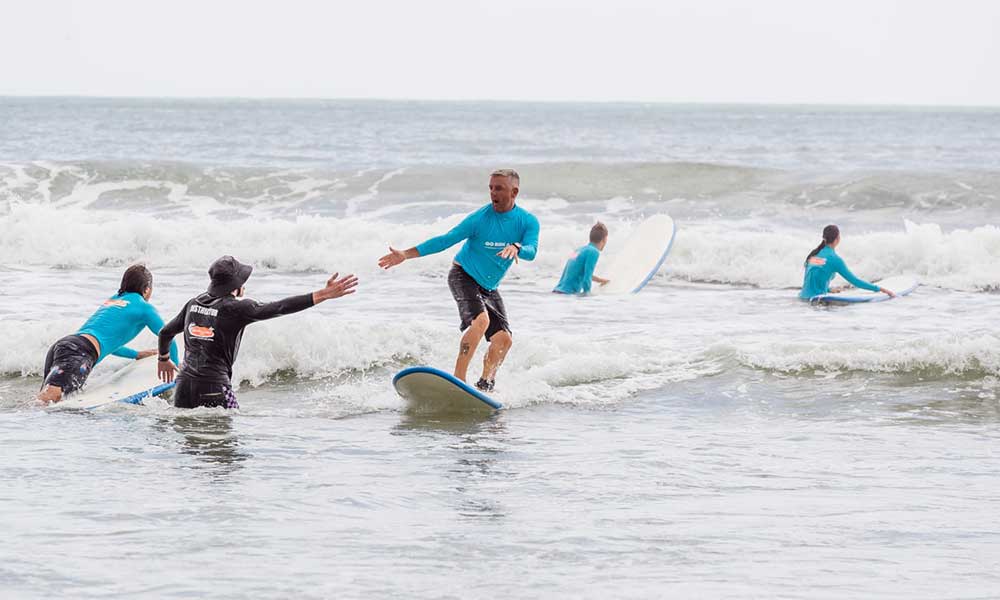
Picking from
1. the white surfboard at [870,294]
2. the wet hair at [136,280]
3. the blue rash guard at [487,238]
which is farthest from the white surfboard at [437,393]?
the white surfboard at [870,294]

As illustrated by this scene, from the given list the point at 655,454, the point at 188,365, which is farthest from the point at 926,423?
the point at 188,365

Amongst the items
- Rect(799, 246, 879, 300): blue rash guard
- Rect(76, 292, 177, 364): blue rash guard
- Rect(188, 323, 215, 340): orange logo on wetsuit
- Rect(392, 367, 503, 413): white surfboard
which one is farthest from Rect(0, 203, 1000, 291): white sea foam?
Rect(188, 323, 215, 340): orange logo on wetsuit

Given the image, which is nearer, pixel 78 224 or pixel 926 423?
pixel 926 423

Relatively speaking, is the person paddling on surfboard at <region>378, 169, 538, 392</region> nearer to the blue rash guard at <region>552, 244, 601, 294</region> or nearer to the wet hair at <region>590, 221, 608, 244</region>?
the wet hair at <region>590, 221, 608, 244</region>

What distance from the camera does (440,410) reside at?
26.5 feet

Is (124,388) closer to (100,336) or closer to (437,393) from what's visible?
(100,336)

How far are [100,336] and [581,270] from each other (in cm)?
659

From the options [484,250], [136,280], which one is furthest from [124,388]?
[484,250]

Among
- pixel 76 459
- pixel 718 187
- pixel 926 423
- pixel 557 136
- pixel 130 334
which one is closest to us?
pixel 76 459

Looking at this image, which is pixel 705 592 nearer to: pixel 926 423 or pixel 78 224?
pixel 926 423

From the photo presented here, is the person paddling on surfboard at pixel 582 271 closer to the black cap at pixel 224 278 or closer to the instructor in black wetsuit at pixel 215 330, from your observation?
the instructor in black wetsuit at pixel 215 330

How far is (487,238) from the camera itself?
8.08m

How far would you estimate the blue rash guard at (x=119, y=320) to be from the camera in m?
8.39

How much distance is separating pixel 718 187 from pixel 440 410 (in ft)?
65.9
